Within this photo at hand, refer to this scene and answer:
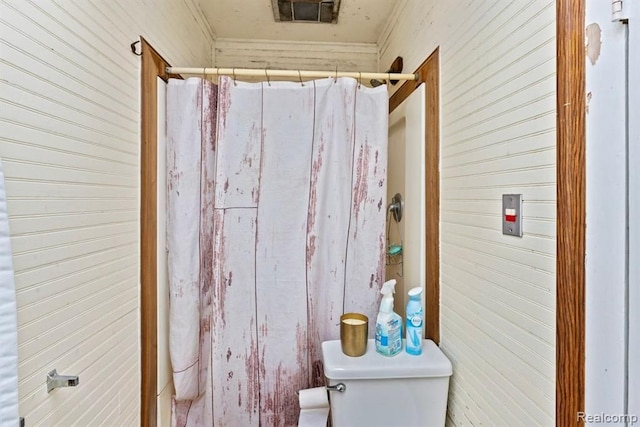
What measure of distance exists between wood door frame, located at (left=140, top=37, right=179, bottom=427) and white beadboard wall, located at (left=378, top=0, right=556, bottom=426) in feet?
3.55

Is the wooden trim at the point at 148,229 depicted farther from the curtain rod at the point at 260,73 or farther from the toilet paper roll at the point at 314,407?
the toilet paper roll at the point at 314,407

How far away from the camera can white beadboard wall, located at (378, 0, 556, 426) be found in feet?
2.38

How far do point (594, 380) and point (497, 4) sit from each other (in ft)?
2.91

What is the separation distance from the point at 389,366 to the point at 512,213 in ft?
2.13

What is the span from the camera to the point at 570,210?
64 cm

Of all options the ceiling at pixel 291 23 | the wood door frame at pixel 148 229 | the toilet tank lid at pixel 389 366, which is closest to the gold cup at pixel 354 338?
the toilet tank lid at pixel 389 366

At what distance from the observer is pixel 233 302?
4.68 feet

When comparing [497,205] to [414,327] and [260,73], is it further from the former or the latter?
[260,73]

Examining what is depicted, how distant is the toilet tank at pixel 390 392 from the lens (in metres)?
1.15

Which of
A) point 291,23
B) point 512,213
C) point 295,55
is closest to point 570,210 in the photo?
point 512,213

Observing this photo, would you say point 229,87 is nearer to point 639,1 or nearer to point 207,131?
point 207,131

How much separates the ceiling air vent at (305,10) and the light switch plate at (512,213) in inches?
58.2

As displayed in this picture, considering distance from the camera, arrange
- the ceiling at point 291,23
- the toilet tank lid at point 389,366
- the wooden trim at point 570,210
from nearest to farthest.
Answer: the wooden trim at point 570,210
the toilet tank lid at point 389,366
the ceiling at point 291,23

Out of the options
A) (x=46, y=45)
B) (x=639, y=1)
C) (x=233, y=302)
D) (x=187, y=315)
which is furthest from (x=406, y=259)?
(x=46, y=45)
